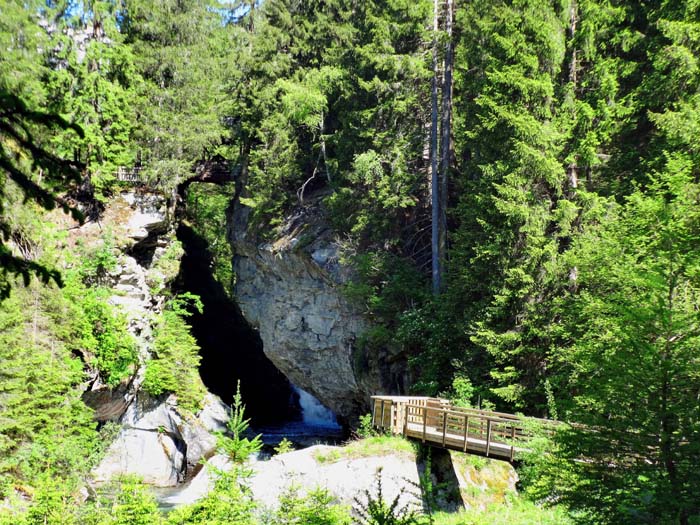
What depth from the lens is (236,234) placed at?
2908cm

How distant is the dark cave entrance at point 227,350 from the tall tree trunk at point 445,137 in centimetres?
1809

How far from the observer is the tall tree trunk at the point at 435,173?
19.5m

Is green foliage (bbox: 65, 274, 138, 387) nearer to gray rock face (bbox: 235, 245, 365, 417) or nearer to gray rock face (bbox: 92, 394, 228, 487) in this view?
gray rock face (bbox: 92, 394, 228, 487)

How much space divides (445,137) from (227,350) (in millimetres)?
21491

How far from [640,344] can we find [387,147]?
16.6 m

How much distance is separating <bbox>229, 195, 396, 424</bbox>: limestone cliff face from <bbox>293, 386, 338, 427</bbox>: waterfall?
503cm

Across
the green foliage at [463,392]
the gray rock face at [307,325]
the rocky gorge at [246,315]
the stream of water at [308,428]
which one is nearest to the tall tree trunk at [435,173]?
the rocky gorge at [246,315]

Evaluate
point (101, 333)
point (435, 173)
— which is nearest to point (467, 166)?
point (435, 173)

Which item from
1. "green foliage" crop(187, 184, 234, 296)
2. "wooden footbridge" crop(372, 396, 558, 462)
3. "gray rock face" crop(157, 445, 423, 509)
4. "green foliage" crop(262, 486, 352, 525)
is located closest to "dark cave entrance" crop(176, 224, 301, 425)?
"green foliage" crop(187, 184, 234, 296)

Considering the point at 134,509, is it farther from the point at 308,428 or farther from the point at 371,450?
the point at 308,428

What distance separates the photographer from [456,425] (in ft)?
41.8

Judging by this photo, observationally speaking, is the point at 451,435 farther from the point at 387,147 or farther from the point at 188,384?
the point at 188,384

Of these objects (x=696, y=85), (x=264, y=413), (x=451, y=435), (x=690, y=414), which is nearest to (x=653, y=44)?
(x=696, y=85)

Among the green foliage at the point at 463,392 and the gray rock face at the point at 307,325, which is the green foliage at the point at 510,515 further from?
the gray rock face at the point at 307,325
